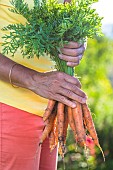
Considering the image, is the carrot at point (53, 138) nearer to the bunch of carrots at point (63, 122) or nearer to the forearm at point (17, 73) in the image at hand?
the bunch of carrots at point (63, 122)

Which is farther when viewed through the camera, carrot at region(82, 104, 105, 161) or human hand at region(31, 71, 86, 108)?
carrot at region(82, 104, 105, 161)

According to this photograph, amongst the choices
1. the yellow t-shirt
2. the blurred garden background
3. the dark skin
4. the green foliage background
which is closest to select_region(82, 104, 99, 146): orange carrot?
the dark skin

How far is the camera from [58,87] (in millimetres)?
3234

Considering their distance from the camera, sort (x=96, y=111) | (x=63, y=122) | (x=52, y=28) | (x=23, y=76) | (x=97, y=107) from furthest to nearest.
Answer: (x=97, y=107), (x=96, y=111), (x=63, y=122), (x=23, y=76), (x=52, y=28)

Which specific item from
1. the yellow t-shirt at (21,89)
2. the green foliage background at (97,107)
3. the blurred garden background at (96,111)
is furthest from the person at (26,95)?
the green foliage background at (97,107)

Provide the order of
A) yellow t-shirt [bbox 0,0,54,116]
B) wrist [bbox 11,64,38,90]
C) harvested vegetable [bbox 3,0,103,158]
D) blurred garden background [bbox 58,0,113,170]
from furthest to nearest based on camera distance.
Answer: blurred garden background [bbox 58,0,113,170]
yellow t-shirt [bbox 0,0,54,116]
wrist [bbox 11,64,38,90]
harvested vegetable [bbox 3,0,103,158]

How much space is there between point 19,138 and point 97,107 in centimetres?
310

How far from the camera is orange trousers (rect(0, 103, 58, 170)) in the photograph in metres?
3.45

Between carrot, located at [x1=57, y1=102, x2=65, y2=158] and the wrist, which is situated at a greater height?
the wrist

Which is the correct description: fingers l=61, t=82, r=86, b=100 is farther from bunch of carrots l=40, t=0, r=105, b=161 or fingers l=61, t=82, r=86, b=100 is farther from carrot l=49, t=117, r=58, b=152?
carrot l=49, t=117, r=58, b=152

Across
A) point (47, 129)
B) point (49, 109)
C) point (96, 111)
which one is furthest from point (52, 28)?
point (96, 111)

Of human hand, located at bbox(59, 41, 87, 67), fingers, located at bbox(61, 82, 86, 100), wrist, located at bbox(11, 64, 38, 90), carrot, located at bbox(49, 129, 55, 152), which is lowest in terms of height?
carrot, located at bbox(49, 129, 55, 152)

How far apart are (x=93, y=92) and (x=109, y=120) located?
0.75 m

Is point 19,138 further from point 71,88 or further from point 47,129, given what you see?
point 71,88
